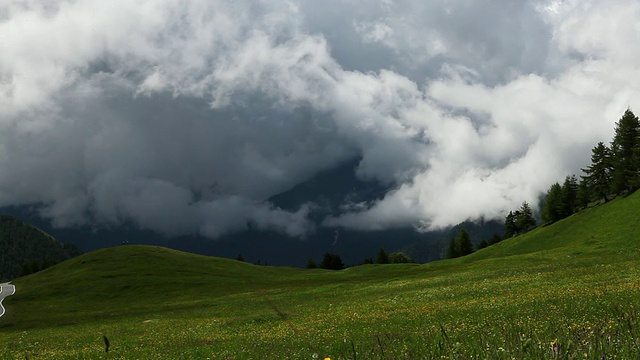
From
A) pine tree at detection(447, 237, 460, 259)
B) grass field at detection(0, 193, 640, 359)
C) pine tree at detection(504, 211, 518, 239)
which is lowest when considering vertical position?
grass field at detection(0, 193, 640, 359)

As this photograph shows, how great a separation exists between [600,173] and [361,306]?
307ft

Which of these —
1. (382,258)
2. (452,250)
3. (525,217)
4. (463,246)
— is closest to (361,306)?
(525,217)

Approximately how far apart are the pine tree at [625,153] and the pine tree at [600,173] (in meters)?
1.94

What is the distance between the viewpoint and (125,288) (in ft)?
353

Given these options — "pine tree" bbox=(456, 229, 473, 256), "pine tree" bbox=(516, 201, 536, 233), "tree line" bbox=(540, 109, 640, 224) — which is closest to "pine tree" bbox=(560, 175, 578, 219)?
"tree line" bbox=(540, 109, 640, 224)

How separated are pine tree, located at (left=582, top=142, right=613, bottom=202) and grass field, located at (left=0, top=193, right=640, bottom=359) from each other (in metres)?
8.26

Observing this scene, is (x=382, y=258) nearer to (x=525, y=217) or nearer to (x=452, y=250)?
(x=452, y=250)

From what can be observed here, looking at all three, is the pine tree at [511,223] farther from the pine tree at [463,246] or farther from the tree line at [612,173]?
the tree line at [612,173]

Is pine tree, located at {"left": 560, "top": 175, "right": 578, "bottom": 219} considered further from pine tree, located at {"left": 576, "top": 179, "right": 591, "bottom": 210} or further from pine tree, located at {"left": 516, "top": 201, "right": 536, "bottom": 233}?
pine tree, located at {"left": 516, "top": 201, "right": 536, "bottom": 233}

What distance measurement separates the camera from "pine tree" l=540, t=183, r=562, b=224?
119938mm

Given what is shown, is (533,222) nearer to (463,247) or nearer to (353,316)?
(463,247)

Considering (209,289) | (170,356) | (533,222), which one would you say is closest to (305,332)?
(170,356)

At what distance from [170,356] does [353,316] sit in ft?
41.7

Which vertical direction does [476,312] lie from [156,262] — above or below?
below
